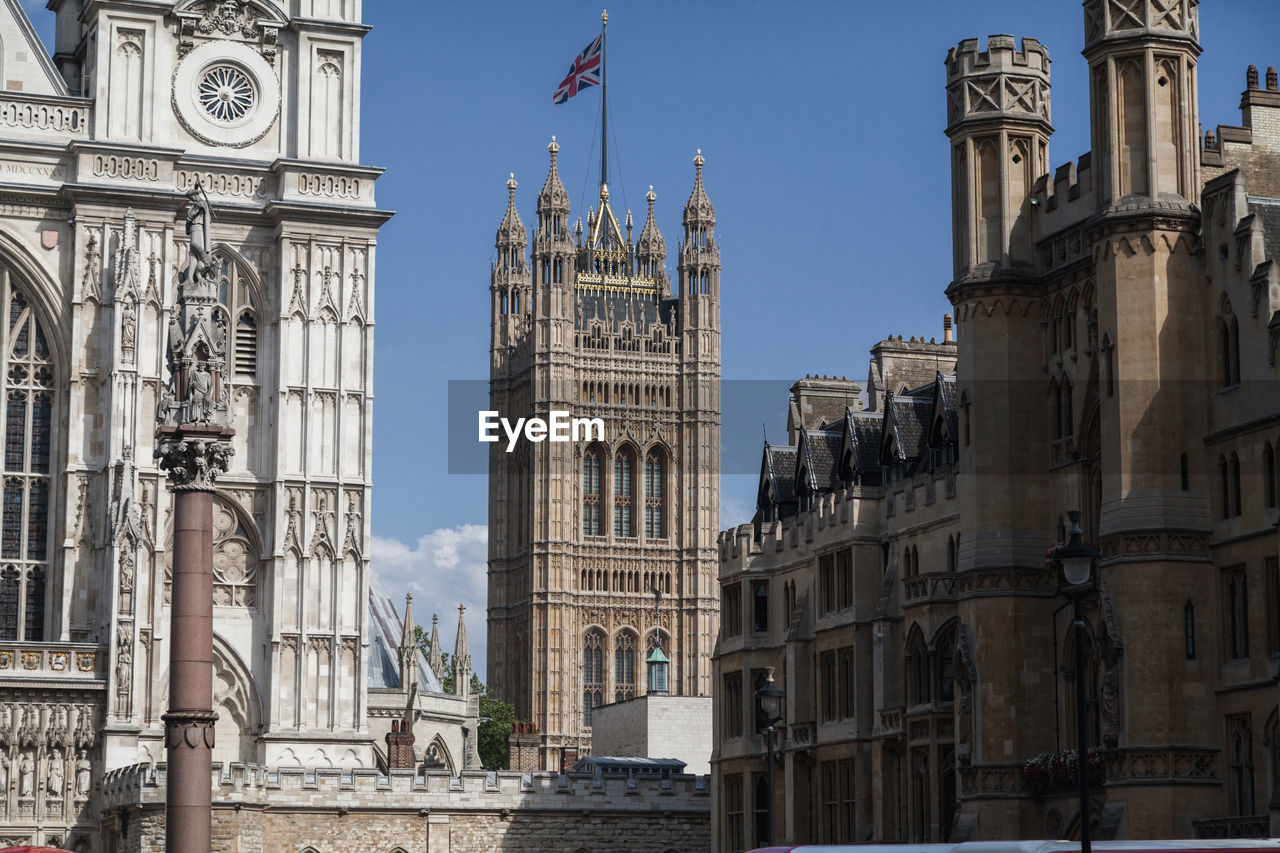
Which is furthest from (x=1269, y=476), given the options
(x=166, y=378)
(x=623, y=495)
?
(x=623, y=495)

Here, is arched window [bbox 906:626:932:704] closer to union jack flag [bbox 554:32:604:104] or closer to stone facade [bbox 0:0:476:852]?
stone facade [bbox 0:0:476:852]

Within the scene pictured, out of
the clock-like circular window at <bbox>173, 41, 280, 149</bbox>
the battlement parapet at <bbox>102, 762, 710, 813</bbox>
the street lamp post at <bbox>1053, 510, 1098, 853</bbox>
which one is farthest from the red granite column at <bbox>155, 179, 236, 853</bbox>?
Answer: the clock-like circular window at <bbox>173, 41, 280, 149</bbox>

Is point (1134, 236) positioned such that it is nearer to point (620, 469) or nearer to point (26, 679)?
point (26, 679)

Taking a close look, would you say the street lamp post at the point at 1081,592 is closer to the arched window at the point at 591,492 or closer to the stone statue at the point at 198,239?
the stone statue at the point at 198,239

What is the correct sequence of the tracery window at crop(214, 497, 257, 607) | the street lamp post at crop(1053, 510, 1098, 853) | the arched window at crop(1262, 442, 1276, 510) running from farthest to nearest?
the tracery window at crop(214, 497, 257, 607) → the arched window at crop(1262, 442, 1276, 510) → the street lamp post at crop(1053, 510, 1098, 853)

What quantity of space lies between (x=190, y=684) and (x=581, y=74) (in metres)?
76.1

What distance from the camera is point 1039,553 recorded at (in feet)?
142

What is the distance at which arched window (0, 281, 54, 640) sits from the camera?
2431 inches

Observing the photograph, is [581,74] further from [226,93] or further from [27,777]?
[27,777]

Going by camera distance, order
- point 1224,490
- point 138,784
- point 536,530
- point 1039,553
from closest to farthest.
A: point 1224,490, point 1039,553, point 138,784, point 536,530

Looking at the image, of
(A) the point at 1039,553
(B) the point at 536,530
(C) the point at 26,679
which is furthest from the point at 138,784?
(B) the point at 536,530

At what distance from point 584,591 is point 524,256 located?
21.6 metres

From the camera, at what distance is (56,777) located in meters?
59.0

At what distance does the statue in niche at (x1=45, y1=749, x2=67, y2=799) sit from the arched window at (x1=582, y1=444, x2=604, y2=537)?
8547cm
